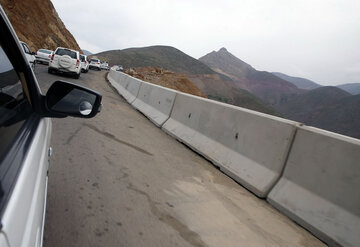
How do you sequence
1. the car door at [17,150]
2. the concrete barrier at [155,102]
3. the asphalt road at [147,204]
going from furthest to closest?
the concrete barrier at [155,102]
the asphalt road at [147,204]
the car door at [17,150]

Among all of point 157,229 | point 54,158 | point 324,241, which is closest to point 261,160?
point 324,241

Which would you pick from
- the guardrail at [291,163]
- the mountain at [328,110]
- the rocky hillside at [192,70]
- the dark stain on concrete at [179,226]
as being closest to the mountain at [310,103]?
the mountain at [328,110]

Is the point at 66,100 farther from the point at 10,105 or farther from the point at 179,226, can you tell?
the point at 179,226

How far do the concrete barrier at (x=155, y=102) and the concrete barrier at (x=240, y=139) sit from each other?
111cm

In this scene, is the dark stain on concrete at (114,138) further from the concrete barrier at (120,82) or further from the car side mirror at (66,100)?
the concrete barrier at (120,82)

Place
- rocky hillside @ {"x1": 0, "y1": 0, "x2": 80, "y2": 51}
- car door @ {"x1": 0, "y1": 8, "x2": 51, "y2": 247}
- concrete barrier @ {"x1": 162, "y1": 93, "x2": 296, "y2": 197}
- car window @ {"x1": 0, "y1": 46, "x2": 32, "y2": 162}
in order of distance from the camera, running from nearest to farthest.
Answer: car door @ {"x1": 0, "y1": 8, "x2": 51, "y2": 247} → car window @ {"x1": 0, "y1": 46, "x2": 32, "y2": 162} → concrete barrier @ {"x1": 162, "y1": 93, "x2": 296, "y2": 197} → rocky hillside @ {"x1": 0, "y1": 0, "x2": 80, "y2": 51}

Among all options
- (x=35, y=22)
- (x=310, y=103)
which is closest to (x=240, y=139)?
(x=35, y=22)

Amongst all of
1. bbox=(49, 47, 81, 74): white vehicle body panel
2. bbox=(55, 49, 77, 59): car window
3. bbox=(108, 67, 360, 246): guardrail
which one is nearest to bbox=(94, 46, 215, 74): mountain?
bbox=(55, 49, 77, 59): car window

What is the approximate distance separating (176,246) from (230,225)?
79cm

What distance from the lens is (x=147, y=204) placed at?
3.05 m

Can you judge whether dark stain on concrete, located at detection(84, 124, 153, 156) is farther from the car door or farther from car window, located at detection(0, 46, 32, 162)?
car window, located at detection(0, 46, 32, 162)

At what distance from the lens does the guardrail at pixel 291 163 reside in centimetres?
290

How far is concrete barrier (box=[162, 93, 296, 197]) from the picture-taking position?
3811 mm

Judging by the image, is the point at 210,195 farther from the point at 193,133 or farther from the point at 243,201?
the point at 193,133
